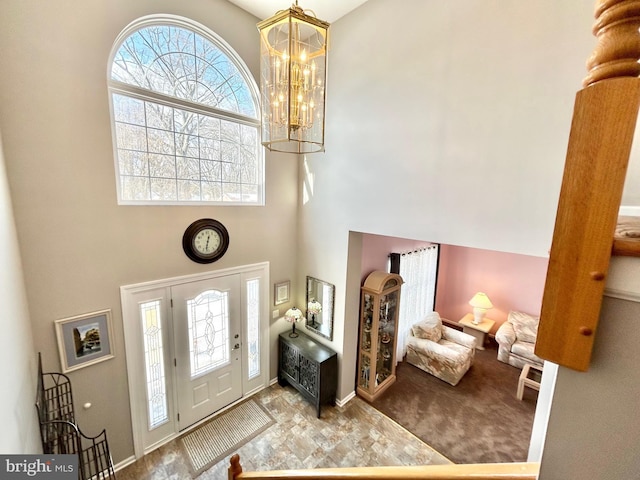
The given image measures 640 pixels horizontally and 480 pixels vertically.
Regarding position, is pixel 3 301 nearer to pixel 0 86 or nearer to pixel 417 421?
pixel 0 86

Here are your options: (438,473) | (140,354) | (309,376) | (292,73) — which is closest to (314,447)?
(309,376)

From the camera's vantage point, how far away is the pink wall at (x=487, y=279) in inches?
217

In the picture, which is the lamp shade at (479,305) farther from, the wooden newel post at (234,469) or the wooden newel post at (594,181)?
the wooden newel post at (594,181)

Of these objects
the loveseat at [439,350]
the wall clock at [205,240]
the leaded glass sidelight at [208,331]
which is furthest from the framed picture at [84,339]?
the loveseat at [439,350]

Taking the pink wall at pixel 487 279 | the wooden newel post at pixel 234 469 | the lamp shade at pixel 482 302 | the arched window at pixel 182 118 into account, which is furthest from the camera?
the lamp shade at pixel 482 302

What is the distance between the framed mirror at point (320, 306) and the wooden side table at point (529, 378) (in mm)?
3111

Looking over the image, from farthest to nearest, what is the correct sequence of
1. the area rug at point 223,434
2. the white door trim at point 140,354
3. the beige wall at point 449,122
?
the area rug at point 223,434 → the white door trim at point 140,354 → the beige wall at point 449,122

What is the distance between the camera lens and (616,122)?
57 cm

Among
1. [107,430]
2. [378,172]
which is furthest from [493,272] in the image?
[107,430]

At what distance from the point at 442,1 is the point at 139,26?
3.02 meters

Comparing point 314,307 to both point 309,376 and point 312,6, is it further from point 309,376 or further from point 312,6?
point 312,6

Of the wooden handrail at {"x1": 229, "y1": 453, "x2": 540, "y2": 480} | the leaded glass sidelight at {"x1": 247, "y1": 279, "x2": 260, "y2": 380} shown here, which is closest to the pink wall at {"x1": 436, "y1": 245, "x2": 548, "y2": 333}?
the leaded glass sidelight at {"x1": 247, "y1": 279, "x2": 260, "y2": 380}

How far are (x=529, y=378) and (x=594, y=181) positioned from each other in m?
5.22

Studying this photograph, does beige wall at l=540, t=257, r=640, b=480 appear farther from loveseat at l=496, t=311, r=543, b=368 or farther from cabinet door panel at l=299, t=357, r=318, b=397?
loveseat at l=496, t=311, r=543, b=368
